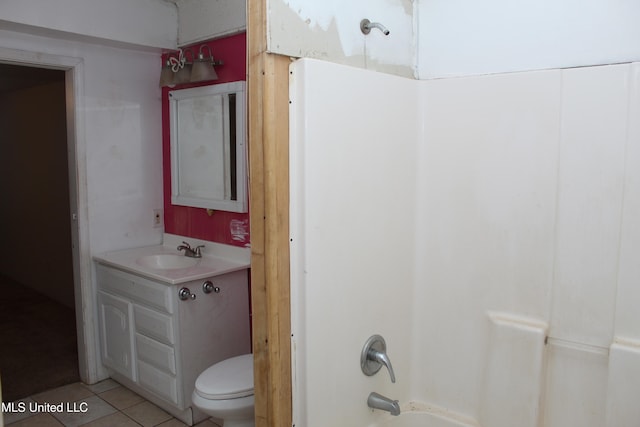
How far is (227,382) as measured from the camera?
7.16 feet

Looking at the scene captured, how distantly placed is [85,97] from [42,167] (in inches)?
86.7

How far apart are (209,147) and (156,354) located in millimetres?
1237

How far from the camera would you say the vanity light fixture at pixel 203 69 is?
2867 mm

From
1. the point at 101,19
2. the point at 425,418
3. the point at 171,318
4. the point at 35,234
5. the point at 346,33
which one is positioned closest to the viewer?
the point at 346,33

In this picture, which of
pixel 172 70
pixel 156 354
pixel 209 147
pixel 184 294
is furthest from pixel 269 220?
pixel 172 70

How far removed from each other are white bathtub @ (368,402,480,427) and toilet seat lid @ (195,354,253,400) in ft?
2.24

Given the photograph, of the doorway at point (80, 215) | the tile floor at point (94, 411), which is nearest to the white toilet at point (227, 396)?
the tile floor at point (94, 411)

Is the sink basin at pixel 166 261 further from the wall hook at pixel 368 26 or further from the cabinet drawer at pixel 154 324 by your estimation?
the wall hook at pixel 368 26

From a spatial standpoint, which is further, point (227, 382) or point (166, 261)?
point (166, 261)

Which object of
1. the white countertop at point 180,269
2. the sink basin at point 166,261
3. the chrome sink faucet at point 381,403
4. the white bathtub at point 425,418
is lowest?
the white bathtub at point 425,418

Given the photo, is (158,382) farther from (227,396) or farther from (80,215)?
(80,215)

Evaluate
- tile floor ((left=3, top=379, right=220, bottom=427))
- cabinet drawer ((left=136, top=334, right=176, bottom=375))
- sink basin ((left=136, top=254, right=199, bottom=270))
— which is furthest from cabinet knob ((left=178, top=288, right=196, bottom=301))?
tile floor ((left=3, top=379, right=220, bottom=427))

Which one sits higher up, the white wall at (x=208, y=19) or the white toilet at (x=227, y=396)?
the white wall at (x=208, y=19)

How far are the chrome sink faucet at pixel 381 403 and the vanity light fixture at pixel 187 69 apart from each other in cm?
204
